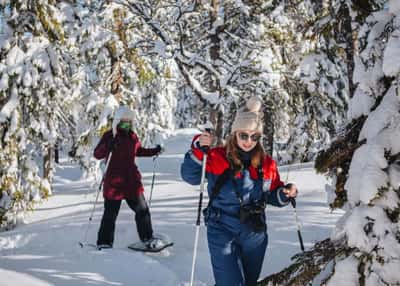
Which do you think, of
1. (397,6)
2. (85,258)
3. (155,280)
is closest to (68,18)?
(85,258)

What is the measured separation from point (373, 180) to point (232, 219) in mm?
1570

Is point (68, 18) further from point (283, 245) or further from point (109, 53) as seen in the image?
point (283, 245)

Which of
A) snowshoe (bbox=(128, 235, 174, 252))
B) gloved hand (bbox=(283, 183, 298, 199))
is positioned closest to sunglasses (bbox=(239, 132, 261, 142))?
gloved hand (bbox=(283, 183, 298, 199))

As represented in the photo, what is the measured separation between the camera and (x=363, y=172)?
7.68 ft

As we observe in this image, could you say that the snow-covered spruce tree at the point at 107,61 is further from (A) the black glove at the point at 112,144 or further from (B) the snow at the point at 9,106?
(A) the black glove at the point at 112,144

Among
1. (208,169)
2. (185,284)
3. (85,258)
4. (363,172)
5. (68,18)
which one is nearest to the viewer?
(363,172)

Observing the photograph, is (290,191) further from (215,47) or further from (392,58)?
(215,47)

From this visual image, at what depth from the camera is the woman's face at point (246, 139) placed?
3.70 m

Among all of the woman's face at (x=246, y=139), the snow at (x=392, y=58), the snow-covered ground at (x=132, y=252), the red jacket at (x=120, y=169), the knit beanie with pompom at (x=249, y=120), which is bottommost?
the snow-covered ground at (x=132, y=252)

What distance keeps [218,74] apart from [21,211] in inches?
250

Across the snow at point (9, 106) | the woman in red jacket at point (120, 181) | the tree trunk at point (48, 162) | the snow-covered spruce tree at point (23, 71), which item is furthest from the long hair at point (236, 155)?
the tree trunk at point (48, 162)

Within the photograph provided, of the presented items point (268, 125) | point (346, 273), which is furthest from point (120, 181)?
point (268, 125)

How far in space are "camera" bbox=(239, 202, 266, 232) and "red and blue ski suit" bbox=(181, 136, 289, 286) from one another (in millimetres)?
38

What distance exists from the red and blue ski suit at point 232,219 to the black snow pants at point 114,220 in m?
3.21
